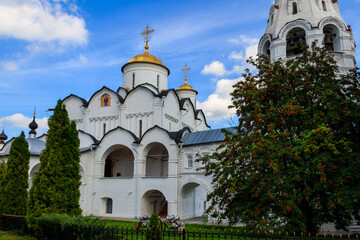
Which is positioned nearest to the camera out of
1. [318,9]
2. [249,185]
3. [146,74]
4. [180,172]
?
[249,185]

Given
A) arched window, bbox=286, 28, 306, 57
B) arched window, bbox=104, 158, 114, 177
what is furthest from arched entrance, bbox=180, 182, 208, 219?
arched window, bbox=286, 28, 306, 57

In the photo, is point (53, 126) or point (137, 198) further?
point (137, 198)

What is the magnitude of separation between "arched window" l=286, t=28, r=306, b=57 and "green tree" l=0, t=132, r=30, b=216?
12.4 metres

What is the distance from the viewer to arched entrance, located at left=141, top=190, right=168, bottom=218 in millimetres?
18031

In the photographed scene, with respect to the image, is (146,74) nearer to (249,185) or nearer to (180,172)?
(180,172)

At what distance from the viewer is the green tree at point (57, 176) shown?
9.11 meters

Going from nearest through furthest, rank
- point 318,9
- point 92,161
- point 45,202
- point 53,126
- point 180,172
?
point 45,202 → point 53,126 → point 318,9 → point 180,172 → point 92,161

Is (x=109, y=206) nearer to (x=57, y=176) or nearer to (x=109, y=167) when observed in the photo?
(x=109, y=167)

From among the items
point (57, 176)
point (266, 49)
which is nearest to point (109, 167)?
point (57, 176)

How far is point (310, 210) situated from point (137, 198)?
469 inches

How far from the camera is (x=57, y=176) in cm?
937

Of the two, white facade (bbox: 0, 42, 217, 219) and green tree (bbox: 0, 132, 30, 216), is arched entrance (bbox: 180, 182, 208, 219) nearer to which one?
white facade (bbox: 0, 42, 217, 219)

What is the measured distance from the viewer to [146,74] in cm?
2277

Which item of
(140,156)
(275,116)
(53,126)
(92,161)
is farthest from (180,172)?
(275,116)
